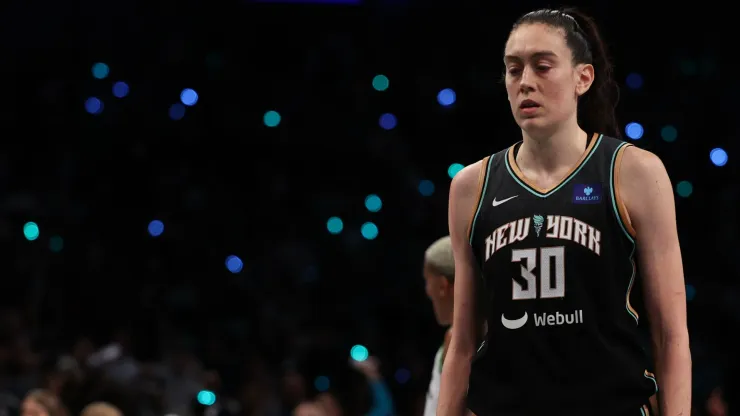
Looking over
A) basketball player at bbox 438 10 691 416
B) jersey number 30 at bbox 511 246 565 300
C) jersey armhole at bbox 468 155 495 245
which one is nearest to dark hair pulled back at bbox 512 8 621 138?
basketball player at bbox 438 10 691 416

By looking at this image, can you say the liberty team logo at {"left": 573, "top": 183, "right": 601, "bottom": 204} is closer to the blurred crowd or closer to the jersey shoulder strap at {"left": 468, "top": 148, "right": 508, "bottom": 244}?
the jersey shoulder strap at {"left": 468, "top": 148, "right": 508, "bottom": 244}

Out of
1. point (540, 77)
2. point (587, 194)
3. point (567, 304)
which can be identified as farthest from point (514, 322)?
point (540, 77)

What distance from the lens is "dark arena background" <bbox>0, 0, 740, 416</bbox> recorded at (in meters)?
8.78

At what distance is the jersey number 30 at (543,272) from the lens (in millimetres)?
2330

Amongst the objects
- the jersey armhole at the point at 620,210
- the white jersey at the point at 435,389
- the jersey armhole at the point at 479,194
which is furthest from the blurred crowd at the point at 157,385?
the jersey armhole at the point at 620,210

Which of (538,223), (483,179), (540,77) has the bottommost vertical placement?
(538,223)

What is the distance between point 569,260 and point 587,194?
13 centimetres

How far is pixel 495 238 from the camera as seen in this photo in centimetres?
240

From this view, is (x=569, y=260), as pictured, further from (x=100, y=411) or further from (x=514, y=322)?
(x=100, y=411)

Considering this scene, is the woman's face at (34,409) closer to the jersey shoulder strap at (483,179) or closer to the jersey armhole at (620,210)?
the jersey shoulder strap at (483,179)

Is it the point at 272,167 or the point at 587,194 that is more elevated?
the point at 272,167

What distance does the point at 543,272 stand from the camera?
7.68 feet

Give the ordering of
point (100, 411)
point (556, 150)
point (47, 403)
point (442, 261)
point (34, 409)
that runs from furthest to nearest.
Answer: point (47, 403)
point (34, 409)
point (100, 411)
point (442, 261)
point (556, 150)

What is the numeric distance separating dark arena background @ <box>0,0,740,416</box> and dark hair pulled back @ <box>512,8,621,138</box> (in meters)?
5.67
